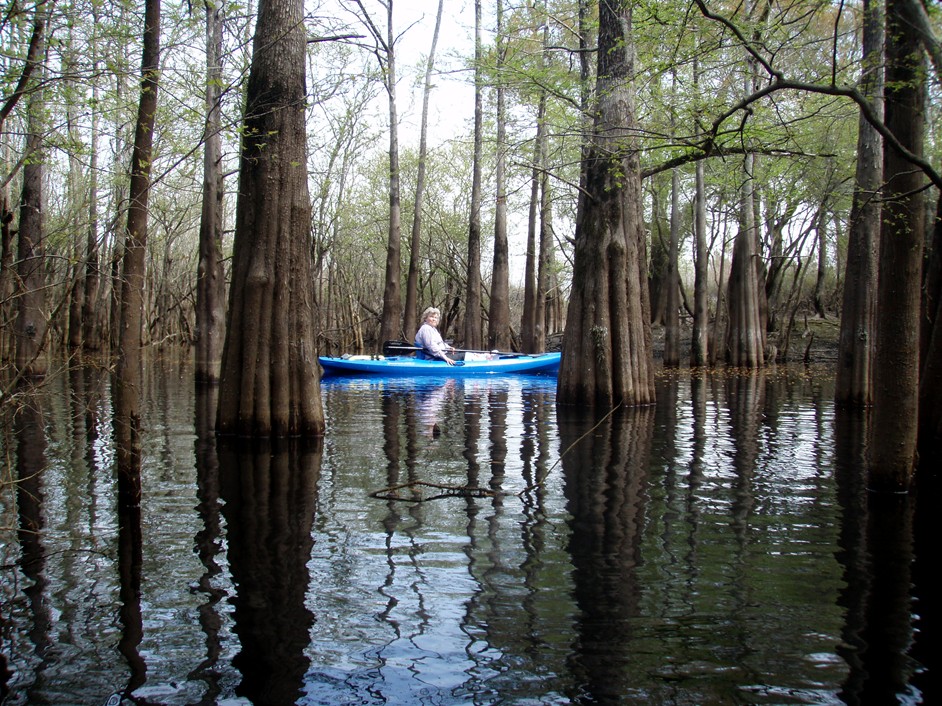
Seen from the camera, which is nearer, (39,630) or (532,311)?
(39,630)

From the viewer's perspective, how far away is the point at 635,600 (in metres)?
3.95

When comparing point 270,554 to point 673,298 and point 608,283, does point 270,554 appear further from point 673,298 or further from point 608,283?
point 673,298

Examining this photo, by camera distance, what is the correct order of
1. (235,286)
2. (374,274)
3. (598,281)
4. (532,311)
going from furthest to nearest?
(374,274) < (532,311) < (598,281) < (235,286)

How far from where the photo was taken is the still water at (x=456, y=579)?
3131mm

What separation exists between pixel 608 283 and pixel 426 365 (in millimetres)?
7970

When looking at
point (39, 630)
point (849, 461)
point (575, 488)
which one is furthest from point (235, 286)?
point (849, 461)

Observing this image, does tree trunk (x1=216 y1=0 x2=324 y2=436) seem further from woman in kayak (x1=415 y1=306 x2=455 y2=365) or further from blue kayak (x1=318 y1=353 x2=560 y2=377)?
woman in kayak (x1=415 y1=306 x2=455 y2=365)

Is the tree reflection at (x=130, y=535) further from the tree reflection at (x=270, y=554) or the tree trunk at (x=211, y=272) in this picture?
the tree trunk at (x=211, y=272)

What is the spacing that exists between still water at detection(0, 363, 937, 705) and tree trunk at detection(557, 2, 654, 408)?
12.1 feet

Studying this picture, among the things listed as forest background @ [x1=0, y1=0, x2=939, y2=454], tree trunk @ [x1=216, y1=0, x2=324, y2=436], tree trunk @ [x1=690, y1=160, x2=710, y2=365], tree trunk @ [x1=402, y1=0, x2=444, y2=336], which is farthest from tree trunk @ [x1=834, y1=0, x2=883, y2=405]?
tree trunk @ [x1=402, y1=0, x2=444, y2=336]

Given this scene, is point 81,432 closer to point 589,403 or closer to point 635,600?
point 589,403

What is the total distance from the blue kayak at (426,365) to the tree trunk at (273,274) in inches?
417

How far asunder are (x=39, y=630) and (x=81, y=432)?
6.31m

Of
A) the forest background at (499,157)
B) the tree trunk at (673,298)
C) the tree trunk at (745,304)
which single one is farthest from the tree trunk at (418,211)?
the tree trunk at (745,304)
